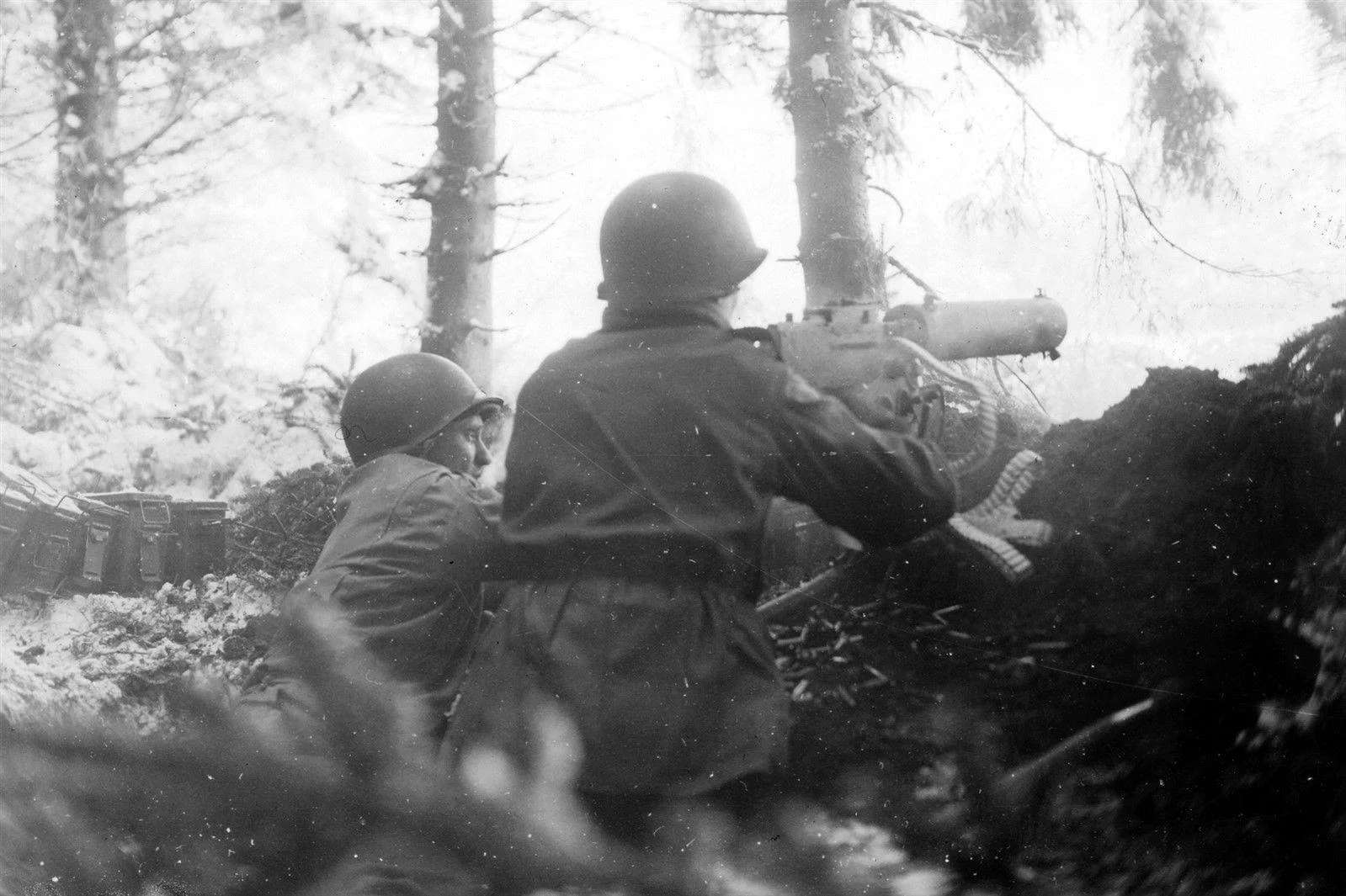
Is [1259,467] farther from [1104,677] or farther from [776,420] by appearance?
[776,420]

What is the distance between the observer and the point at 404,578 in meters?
1.24

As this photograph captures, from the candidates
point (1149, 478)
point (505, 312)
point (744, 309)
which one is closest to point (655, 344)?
point (744, 309)

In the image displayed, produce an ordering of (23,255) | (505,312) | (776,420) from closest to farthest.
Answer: (776,420) < (505,312) < (23,255)

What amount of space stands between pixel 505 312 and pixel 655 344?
20cm

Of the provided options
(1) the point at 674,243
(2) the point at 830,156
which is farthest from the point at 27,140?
(2) the point at 830,156

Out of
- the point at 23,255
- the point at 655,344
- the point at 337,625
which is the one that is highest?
the point at 23,255

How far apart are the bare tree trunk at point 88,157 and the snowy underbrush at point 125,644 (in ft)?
1.22

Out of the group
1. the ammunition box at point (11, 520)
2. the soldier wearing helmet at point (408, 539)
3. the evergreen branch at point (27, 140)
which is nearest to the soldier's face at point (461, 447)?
the soldier wearing helmet at point (408, 539)

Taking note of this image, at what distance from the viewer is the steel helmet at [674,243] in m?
0.99

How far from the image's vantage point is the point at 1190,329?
93cm

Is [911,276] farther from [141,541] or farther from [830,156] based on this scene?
[141,541]

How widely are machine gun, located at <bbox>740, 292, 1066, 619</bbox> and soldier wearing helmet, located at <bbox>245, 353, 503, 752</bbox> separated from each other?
13.8 inches

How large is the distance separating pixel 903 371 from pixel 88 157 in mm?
1014

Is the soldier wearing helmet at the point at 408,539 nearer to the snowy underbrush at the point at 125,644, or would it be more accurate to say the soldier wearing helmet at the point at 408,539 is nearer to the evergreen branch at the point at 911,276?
the snowy underbrush at the point at 125,644
